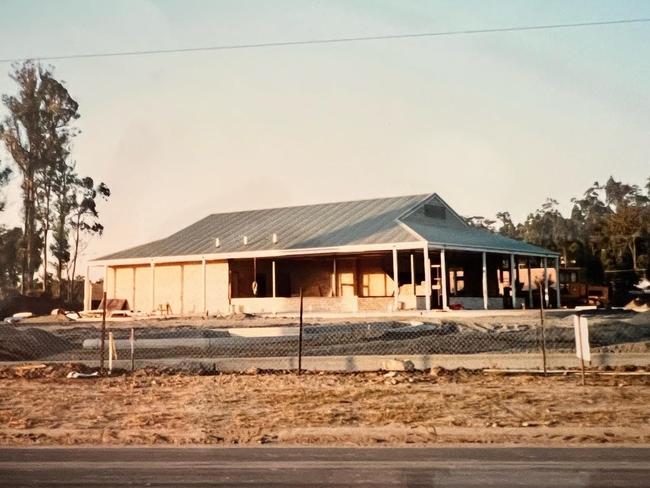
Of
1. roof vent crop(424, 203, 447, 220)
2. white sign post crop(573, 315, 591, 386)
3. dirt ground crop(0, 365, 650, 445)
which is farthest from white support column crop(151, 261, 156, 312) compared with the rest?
white sign post crop(573, 315, 591, 386)

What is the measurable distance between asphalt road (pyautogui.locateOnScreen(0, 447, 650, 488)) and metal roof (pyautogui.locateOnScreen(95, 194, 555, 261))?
79.8ft

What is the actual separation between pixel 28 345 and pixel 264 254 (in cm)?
1743

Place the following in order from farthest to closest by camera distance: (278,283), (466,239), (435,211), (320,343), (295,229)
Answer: (278,283) → (435,211) → (295,229) → (466,239) → (320,343)

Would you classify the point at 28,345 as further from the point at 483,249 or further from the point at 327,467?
the point at 483,249

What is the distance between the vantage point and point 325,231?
38.7 meters

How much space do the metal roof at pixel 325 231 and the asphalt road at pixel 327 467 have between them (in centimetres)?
2431

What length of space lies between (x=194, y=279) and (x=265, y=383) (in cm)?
2706

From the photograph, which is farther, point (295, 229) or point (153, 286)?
point (295, 229)

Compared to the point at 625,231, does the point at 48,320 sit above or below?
A: below

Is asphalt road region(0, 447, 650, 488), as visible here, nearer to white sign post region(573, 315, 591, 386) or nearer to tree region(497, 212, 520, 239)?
white sign post region(573, 315, 591, 386)

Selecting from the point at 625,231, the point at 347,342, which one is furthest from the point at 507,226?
the point at 347,342

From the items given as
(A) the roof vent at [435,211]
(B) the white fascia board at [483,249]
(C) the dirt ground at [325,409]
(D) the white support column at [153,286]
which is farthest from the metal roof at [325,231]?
(C) the dirt ground at [325,409]

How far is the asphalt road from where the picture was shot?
679 cm

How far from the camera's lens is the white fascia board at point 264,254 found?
3288 centimetres
